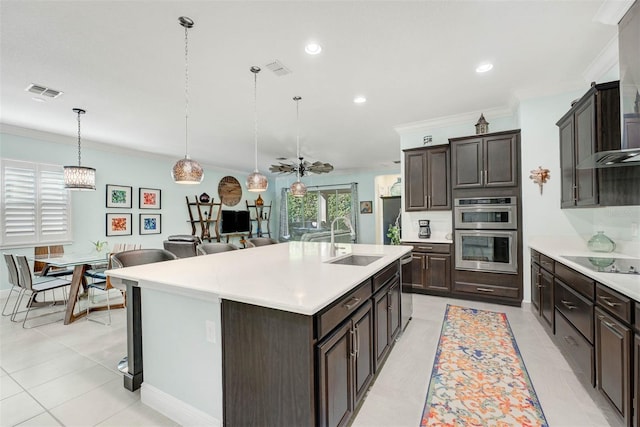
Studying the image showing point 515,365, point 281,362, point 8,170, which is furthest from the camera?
point 8,170

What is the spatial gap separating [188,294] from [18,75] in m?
3.17

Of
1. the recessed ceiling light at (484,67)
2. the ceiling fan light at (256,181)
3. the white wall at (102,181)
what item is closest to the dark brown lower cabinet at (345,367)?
the ceiling fan light at (256,181)

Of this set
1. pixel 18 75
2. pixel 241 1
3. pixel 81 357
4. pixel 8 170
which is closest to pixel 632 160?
pixel 241 1

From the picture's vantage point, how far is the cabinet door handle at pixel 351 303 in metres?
1.62

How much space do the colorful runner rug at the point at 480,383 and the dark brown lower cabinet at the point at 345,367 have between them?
0.48 m

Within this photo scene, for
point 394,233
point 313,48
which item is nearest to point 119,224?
point 313,48

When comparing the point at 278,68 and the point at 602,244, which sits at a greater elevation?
the point at 278,68

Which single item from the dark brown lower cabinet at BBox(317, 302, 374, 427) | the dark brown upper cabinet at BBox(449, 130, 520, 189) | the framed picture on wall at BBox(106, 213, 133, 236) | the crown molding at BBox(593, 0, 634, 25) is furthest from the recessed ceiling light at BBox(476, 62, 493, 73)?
the framed picture on wall at BBox(106, 213, 133, 236)

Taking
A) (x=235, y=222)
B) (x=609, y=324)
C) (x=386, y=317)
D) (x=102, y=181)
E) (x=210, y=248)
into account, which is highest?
(x=102, y=181)

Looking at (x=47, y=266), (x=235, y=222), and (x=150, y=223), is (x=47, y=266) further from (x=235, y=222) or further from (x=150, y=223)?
(x=235, y=222)

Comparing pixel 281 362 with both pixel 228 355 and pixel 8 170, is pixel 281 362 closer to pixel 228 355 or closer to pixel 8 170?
pixel 228 355

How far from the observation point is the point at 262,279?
178 cm

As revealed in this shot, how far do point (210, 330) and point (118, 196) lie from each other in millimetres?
5597

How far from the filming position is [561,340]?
241 centimetres
